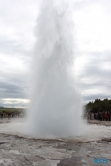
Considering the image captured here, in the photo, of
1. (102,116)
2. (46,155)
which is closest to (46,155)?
(46,155)

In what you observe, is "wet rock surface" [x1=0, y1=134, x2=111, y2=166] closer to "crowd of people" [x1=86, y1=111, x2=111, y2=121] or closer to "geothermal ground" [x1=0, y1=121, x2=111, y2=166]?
"geothermal ground" [x1=0, y1=121, x2=111, y2=166]

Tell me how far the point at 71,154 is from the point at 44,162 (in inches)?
45.4

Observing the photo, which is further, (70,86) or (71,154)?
(70,86)

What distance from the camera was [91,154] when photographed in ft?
20.6

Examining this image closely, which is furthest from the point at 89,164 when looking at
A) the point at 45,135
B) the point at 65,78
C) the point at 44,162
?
the point at 65,78

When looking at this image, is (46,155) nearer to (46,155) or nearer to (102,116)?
(46,155)

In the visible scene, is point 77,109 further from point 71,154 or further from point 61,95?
point 71,154

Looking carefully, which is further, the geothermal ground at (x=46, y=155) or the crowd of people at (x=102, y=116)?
the crowd of people at (x=102, y=116)

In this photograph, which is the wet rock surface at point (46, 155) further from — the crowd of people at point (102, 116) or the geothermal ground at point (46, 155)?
the crowd of people at point (102, 116)

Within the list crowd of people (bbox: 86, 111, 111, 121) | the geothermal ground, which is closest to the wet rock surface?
the geothermal ground

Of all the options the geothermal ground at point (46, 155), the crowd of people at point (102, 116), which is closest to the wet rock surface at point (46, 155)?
the geothermal ground at point (46, 155)

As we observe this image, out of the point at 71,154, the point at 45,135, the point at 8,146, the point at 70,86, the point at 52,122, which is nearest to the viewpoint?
the point at 71,154

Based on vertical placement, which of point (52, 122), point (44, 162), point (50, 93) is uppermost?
point (50, 93)

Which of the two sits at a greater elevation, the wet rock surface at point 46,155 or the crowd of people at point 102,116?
the crowd of people at point 102,116
